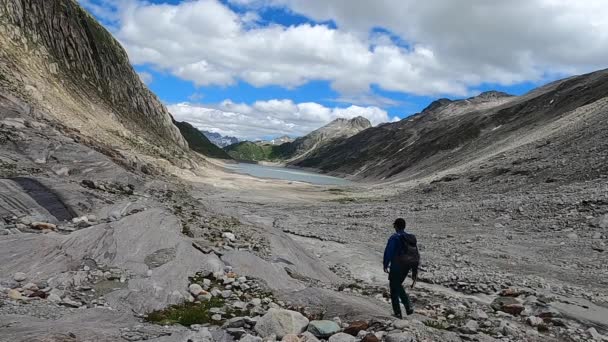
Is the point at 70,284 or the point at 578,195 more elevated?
the point at 578,195

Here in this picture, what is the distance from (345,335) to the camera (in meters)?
8.88

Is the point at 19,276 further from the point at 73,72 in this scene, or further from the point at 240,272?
the point at 73,72

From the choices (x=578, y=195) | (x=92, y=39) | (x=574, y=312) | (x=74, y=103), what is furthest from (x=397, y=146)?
(x=574, y=312)

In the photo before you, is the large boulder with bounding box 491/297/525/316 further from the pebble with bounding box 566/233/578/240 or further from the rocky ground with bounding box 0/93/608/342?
the pebble with bounding box 566/233/578/240

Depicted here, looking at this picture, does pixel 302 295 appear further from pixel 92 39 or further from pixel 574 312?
pixel 92 39

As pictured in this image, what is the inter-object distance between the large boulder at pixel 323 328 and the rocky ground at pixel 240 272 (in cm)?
3

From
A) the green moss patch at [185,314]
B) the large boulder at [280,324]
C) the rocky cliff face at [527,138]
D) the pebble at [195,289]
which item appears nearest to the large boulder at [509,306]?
the large boulder at [280,324]

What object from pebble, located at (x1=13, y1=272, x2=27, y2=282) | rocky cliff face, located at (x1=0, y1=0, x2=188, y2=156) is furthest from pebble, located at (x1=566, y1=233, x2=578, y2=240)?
rocky cliff face, located at (x1=0, y1=0, x2=188, y2=156)

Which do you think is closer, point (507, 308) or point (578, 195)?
point (507, 308)

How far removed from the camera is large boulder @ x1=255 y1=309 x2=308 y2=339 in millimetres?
9055

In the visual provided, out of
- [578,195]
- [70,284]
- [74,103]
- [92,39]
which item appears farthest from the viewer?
[92,39]

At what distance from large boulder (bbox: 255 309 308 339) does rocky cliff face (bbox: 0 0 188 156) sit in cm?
4721

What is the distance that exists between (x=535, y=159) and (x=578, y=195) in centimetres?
1782

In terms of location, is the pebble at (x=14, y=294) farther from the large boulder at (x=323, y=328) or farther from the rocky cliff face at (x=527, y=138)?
the rocky cliff face at (x=527, y=138)
